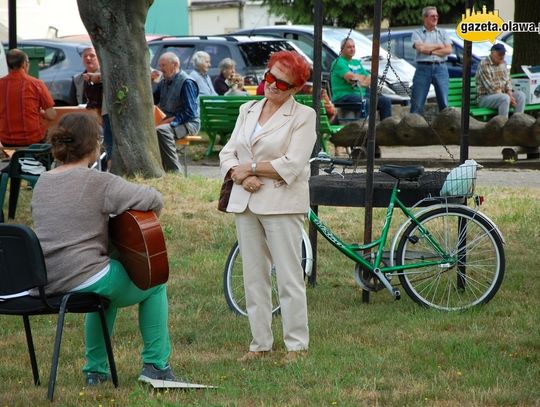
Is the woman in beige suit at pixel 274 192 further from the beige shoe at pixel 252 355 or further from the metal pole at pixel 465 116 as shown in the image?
the metal pole at pixel 465 116

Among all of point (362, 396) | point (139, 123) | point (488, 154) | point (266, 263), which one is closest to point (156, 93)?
point (139, 123)

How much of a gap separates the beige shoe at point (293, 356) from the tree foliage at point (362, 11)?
3608 centimetres

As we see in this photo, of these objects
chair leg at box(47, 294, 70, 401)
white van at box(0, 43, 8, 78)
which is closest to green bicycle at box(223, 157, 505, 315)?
chair leg at box(47, 294, 70, 401)

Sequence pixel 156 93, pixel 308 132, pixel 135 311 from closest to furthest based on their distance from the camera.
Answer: pixel 308 132 < pixel 135 311 < pixel 156 93

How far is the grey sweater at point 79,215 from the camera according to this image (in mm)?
5793

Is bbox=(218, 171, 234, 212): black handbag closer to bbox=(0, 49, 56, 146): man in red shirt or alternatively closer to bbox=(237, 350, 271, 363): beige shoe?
bbox=(237, 350, 271, 363): beige shoe

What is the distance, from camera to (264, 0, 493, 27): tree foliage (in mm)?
42844

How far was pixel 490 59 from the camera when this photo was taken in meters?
18.5

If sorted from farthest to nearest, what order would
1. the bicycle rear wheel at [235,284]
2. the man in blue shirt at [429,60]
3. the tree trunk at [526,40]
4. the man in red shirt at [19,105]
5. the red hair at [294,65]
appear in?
1. the tree trunk at [526,40]
2. the man in blue shirt at [429,60]
3. the man in red shirt at [19,105]
4. the bicycle rear wheel at [235,284]
5. the red hair at [294,65]

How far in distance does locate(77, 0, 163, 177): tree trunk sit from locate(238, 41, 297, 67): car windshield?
24.8 feet

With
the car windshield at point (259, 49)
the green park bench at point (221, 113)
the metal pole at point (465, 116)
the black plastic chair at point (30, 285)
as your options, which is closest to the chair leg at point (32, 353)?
the black plastic chair at point (30, 285)

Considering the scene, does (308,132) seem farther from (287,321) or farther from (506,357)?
(506,357)

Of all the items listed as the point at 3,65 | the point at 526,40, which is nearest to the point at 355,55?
the point at 526,40

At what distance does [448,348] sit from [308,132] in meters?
1.44
